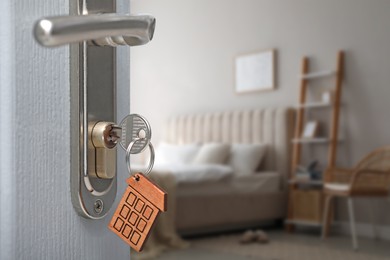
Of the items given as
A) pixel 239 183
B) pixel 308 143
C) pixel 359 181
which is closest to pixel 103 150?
pixel 359 181

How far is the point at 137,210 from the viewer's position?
1.16ft

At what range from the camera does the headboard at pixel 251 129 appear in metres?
4.43

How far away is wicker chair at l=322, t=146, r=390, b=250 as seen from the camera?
137 inches

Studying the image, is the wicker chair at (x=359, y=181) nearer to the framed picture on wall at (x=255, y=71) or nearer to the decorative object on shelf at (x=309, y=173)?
the decorative object on shelf at (x=309, y=173)

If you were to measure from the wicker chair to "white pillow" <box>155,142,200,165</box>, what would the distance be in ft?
4.06

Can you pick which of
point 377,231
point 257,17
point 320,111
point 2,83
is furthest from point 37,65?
point 257,17

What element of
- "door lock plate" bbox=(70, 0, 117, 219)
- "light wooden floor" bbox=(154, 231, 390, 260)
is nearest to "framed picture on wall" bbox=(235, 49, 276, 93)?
→ "light wooden floor" bbox=(154, 231, 390, 260)

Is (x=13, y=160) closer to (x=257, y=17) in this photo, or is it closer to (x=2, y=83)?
(x=2, y=83)

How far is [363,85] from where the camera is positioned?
13.3 ft

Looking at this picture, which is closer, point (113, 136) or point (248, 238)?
point (113, 136)

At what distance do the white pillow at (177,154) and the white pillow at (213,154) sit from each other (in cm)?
11

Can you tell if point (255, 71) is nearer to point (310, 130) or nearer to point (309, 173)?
point (310, 130)

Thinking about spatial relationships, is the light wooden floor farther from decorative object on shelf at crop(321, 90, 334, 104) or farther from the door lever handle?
the door lever handle

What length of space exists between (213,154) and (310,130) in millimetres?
779
